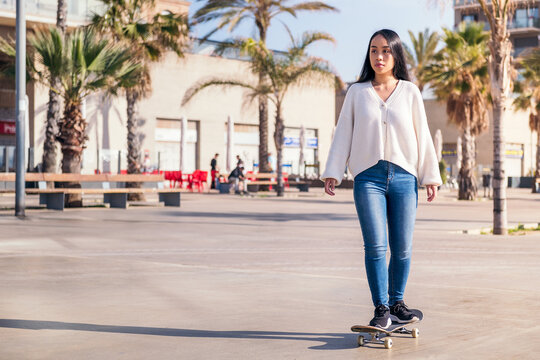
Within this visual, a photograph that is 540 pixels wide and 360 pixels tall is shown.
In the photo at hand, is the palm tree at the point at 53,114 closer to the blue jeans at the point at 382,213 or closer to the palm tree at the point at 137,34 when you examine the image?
the palm tree at the point at 137,34

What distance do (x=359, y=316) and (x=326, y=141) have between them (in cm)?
5015

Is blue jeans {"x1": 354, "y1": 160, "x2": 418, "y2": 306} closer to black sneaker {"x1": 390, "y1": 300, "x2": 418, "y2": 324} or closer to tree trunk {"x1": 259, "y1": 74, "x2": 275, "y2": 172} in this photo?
black sneaker {"x1": 390, "y1": 300, "x2": 418, "y2": 324}

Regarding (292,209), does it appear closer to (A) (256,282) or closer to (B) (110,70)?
(B) (110,70)

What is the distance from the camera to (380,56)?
5.21m

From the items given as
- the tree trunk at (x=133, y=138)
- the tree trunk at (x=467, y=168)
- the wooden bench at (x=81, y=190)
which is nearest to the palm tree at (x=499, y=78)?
the wooden bench at (x=81, y=190)

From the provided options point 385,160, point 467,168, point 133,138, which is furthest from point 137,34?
point 385,160

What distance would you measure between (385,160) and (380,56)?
65cm

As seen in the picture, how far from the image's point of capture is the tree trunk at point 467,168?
97.3 feet

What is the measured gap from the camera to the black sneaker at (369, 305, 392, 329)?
16.3ft

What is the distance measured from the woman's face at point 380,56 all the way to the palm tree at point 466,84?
24.7 metres

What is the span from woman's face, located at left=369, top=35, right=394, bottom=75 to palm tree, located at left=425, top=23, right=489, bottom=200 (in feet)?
81.1

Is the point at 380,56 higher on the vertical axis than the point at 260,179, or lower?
higher

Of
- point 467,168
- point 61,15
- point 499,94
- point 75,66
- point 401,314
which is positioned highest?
point 61,15

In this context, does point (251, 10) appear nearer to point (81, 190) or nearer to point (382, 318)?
point (81, 190)
